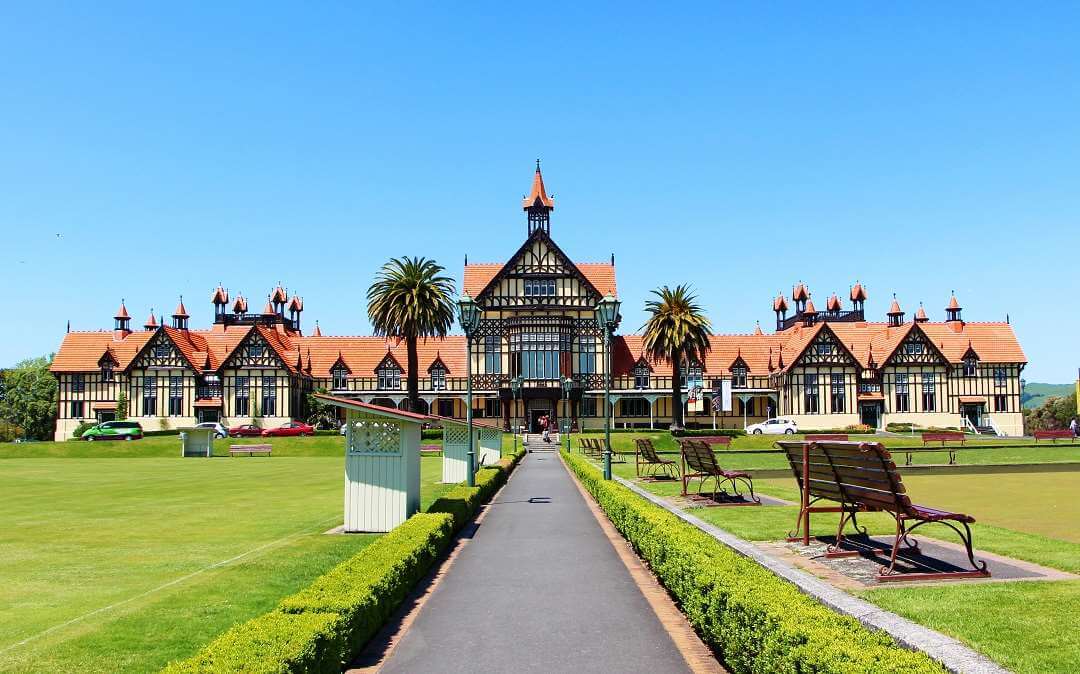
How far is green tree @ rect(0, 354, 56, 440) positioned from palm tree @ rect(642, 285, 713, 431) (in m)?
70.6

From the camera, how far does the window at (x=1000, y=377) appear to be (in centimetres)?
8494

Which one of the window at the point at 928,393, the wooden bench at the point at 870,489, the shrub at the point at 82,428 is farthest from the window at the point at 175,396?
the wooden bench at the point at 870,489

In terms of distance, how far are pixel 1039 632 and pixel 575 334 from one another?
71906 millimetres

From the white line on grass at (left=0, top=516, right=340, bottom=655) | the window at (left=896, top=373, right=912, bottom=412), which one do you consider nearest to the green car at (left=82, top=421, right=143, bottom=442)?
the white line on grass at (left=0, top=516, right=340, bottom=655)

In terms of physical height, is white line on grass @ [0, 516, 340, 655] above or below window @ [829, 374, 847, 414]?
below

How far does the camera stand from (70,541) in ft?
53.3

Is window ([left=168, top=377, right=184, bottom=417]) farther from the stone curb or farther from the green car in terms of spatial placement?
the stone curb

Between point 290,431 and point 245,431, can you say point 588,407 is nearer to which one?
point 290,431

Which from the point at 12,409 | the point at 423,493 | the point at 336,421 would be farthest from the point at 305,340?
the point at 423,493

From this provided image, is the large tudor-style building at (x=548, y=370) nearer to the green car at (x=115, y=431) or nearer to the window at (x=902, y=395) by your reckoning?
the window at (x=902, y=395)

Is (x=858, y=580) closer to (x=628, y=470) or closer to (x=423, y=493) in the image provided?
(x=423, y=493)

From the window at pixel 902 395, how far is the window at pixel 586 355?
28.5 m

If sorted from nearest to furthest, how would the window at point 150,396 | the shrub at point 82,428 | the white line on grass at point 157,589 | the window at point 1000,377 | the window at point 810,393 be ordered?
the white line on grass at point 157,589
the shrub at point 82,428
the window at point 810,393
the window at point 150,396
the window at point 1000,377

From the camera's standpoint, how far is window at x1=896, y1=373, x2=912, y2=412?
83062mm
